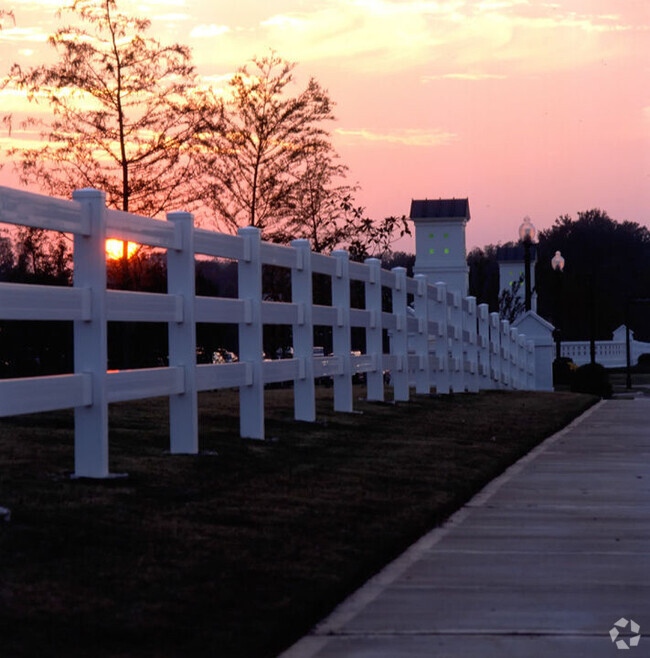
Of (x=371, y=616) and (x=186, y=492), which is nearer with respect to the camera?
(x=371, y=616)

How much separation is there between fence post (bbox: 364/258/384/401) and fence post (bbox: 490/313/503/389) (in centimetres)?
1001

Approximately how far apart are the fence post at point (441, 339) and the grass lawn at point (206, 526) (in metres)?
8.55

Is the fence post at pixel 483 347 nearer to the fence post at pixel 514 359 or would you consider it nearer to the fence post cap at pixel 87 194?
the fence post at pixel 514 359

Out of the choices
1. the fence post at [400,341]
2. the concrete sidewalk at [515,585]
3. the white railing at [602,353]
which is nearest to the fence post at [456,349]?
the fence post at [400,341]

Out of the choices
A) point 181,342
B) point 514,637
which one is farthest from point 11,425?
point 514,637

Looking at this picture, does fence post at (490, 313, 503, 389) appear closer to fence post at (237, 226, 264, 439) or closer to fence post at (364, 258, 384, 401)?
fence post at (364, 258, 384, 401)

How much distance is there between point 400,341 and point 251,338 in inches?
309

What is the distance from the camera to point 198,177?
3438cm

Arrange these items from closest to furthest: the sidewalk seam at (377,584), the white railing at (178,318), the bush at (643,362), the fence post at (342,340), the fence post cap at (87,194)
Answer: the sidewalk seam at (377,584) → the white railing at (178,318) → the fence post cap at (87,194) → the fence post at (342,340) → the bush at (643,362)

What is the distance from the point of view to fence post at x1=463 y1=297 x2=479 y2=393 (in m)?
26.8

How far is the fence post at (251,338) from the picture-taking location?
1320 centimetres

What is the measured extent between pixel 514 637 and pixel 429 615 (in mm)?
595

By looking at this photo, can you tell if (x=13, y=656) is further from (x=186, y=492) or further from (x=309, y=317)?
(x=309, y=317)

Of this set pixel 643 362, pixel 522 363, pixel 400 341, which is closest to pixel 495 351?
pixel 522 363
